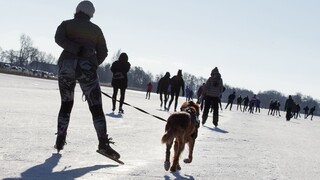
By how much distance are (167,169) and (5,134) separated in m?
2.69

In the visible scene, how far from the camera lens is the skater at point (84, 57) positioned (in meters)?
4.92

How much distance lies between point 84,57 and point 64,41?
28 centimetres

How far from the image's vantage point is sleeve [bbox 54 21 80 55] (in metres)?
4.87

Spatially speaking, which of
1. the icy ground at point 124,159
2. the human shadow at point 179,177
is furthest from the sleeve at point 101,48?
the human shadow at point 179,177

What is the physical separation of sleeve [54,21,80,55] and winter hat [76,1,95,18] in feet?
0.83

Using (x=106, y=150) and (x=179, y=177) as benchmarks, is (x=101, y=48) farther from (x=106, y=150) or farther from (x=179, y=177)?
(x=179, y=177)

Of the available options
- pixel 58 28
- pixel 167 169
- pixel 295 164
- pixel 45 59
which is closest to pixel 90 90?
pixel 58 28

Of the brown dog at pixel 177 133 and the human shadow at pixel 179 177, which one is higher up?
the brown dog at pixel 177 133

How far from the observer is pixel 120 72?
1415cm

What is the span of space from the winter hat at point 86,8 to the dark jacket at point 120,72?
8.83 metres

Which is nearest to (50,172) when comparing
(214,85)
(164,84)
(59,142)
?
(59,142)

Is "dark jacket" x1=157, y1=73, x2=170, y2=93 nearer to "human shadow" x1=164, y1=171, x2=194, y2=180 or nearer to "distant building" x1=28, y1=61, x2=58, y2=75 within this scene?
"human shadow" x1=164, y1=171, x2=194, y2=180

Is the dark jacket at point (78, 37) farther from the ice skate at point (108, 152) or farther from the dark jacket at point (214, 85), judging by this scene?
the dark jacket at point (214, 85)

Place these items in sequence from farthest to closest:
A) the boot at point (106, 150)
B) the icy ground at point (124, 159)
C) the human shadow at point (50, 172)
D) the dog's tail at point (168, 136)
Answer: the boot at point (106, 150)
the dog's tail at point (168, 136)
the icy ground at point (124, 159)
the human shadow at point (50, 172)
